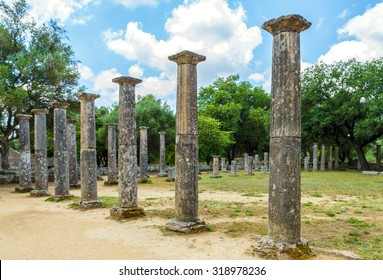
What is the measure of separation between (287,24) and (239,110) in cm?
3785

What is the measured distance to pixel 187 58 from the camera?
8258 mm

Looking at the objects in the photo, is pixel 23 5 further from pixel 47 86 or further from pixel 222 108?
pixel 222 108

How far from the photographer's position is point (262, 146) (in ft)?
146

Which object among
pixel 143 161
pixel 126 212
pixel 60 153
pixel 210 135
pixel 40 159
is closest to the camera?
pixel 126 212

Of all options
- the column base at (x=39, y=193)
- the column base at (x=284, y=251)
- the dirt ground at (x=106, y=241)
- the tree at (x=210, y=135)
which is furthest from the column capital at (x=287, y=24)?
the tree at (x=210, y=135)

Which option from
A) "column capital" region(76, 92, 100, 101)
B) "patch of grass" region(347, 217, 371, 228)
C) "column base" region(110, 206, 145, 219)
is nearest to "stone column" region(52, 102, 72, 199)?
"column capital" region(76, 92, 100, 101)

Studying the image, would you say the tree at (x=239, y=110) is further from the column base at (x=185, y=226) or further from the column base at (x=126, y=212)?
the column base at (x=185, y=226)

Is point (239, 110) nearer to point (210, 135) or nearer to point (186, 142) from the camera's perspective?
point (210, 135)

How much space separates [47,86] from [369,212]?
2375cm

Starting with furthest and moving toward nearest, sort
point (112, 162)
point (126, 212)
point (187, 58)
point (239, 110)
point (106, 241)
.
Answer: point (239, 110)
point (112, 162)
point (126, 212)
point (187, 58)
point (106, 241)

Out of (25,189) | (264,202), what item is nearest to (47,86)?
(25,189)

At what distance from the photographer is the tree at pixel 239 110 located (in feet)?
141

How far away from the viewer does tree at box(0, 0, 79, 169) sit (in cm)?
2317

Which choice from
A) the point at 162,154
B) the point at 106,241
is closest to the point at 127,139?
the point at 106,241
